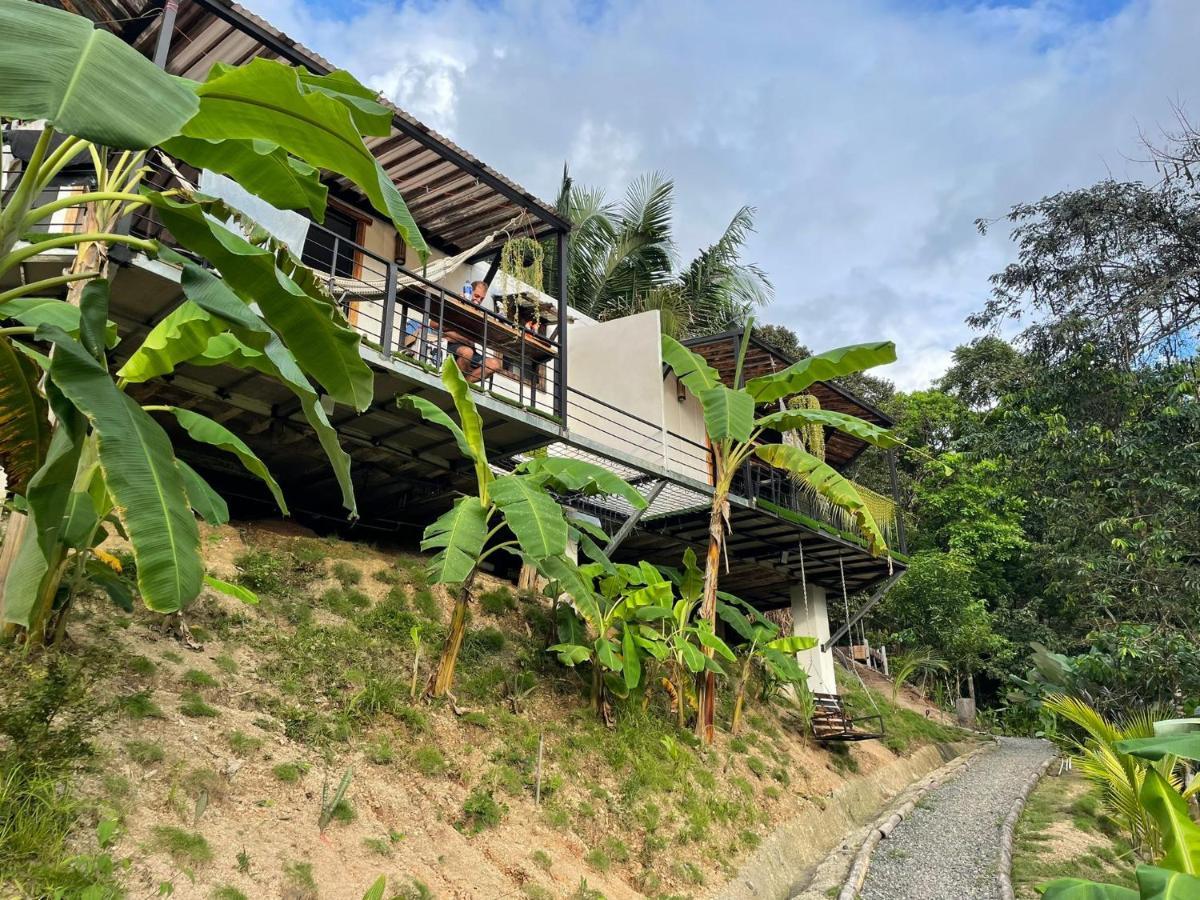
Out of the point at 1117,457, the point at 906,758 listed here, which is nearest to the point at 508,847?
the point at 1117,457

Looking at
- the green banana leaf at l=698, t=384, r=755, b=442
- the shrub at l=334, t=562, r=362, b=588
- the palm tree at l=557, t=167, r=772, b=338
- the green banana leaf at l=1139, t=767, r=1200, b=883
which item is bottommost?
the green banana leaf at l=1139, t=767, r=1200, b=883

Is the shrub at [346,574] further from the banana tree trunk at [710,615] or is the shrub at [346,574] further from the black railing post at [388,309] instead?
the banana tree trunk at [710,615]

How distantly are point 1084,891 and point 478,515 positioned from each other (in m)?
5.41

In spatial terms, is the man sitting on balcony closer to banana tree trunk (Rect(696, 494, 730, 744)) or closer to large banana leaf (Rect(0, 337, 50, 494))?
banana tree trunk (Rect(696, 494, 730, 744))

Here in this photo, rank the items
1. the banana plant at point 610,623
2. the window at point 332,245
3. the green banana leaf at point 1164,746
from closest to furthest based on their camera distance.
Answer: the green banana leaf at point 1164,746 < the banana plant at point 610,623 < the window at point 332,245

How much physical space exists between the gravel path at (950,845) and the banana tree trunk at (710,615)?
2.42 meters

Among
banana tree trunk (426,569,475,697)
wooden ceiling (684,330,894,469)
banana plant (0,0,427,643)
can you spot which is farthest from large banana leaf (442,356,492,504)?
wooden ceiling (684,330,894,469)

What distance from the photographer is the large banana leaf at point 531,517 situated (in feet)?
24.8

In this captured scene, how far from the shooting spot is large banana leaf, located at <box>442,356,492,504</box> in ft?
26.2

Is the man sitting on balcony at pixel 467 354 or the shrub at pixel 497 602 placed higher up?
the man sitting on balcony at pixel 467 354

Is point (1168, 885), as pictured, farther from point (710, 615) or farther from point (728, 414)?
point (728, 414)

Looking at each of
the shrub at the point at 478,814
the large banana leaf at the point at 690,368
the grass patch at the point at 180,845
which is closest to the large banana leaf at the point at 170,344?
the grass patch at the point at 180,845

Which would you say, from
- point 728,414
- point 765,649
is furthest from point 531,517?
point 765,649

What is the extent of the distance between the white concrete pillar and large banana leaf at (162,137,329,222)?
13.6 m
